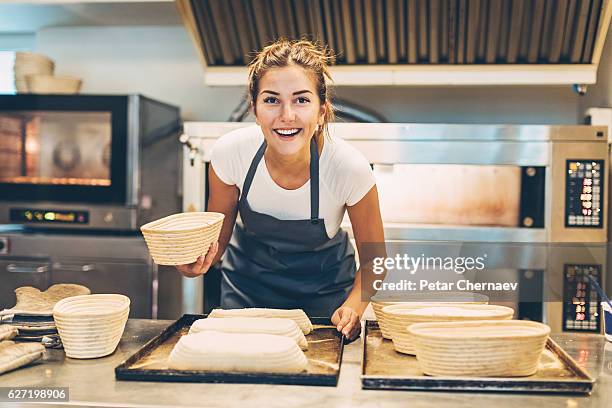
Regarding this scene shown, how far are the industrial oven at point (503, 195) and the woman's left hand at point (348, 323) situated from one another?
1198mm

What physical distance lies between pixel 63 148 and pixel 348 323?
2007 mm

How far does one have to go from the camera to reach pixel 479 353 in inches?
49.8

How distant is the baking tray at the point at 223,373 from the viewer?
4.21ft

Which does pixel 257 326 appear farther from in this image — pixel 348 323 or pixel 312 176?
pixel 312 176

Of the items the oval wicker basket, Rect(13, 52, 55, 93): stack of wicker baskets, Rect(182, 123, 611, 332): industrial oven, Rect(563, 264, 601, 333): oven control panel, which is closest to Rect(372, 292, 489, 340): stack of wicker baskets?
the oval wicker basket

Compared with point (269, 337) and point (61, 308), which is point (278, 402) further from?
point (61, 308)

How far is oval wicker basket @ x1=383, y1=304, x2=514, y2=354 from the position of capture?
144cm

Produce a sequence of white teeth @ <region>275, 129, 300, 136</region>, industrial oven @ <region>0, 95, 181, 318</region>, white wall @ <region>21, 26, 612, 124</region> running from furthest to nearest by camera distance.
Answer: white wall @ <region>21, 26, 612, 124</region> < industrial oven @ <region>0, 95, 181, 318</region> < white teeth @ <region>275, 129, 300, 136</region>

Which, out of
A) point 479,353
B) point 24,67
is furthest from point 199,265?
point 24,67

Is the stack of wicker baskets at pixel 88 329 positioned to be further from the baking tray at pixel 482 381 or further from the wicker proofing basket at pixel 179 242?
the baking tray at pixel 482 381

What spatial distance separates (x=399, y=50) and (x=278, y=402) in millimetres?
2230

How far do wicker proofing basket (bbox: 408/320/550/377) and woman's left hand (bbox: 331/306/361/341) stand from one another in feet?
1.11

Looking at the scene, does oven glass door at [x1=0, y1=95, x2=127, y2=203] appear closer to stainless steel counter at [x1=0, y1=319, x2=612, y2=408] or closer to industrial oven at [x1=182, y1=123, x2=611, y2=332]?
industrial oven at [x1=182, y1=123, x2=611, y2=332]

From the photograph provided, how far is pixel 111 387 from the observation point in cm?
126
